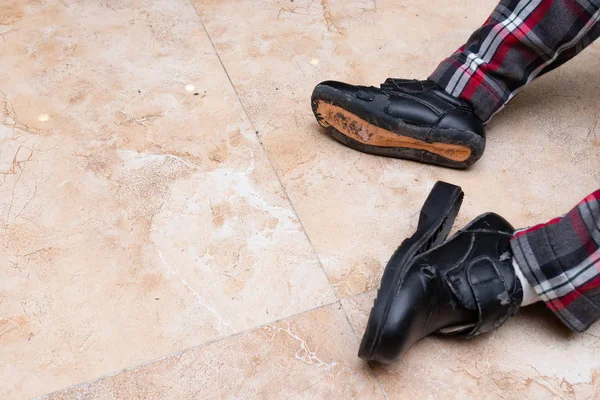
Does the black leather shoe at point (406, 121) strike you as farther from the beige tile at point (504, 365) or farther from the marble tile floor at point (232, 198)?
the beige tile at point (504, 365)

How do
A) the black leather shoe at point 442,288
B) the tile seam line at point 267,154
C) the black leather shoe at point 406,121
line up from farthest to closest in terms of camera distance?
the black leather shoe at point 406,121, the tile seam line at point 267,154, the black leather shoe at point 442,288

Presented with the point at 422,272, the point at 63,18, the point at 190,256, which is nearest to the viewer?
the point at 422,272

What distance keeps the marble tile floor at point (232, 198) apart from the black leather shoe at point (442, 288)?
62 mm

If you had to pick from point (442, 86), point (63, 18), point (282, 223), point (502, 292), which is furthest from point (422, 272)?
point (63, 18)

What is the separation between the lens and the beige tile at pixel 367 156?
1.00 meters

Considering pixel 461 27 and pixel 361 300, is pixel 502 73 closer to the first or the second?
pixel 461 27

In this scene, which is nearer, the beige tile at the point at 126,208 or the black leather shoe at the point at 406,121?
the beige tile at the point at 126,208

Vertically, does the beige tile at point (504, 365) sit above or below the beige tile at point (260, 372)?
above

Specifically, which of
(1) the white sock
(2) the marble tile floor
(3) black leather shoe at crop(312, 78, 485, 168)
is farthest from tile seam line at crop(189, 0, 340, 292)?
(1) the white sock

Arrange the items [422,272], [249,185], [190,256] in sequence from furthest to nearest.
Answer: [249,185]
[190,256]
[422,272]

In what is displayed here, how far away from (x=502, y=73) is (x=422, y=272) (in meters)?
0.46

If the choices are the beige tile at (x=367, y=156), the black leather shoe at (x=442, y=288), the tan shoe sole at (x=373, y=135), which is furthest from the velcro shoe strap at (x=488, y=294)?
the tan shoe sole at (x=373, y=135)

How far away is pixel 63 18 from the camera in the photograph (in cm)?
136

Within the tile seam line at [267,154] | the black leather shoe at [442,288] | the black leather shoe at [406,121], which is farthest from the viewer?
the black leather shoe at [406,121]
